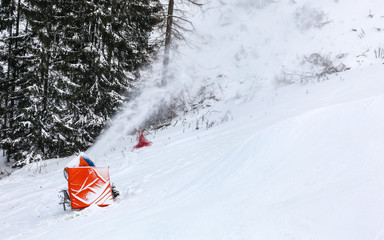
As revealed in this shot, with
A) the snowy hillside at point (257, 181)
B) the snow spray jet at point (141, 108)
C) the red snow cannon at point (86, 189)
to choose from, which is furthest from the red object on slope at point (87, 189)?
the snow spray jet at point (141, 108)

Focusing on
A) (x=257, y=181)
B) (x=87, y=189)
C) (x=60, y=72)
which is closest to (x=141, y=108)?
(x=60, y=72)

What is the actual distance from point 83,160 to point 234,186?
9.28ft

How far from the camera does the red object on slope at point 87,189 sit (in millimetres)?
4625

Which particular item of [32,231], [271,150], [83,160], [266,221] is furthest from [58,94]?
[266,221]

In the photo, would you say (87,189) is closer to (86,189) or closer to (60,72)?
(86,189)

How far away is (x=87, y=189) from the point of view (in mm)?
4668

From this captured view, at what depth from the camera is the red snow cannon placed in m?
4.62

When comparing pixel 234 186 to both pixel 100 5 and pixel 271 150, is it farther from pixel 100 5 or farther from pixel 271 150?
pixel 100 5

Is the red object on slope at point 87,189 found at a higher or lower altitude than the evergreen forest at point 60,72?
lower

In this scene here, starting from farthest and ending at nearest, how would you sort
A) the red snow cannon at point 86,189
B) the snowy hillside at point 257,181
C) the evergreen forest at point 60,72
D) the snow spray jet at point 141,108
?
the snow spray jet at point 141,108, the evergreen forest at point 60,72, the red snow cannon at point 86,189, the snowy hillside at point 257,181

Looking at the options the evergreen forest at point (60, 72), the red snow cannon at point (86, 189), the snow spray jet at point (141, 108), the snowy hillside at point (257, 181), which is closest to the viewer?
the snowy hillside at point (257, 181)

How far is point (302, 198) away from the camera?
2547 millimetres

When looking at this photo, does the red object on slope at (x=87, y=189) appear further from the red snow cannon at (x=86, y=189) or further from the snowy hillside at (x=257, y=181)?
the snowy hillside at (x=257, y=181)

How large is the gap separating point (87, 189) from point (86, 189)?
15mm
